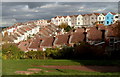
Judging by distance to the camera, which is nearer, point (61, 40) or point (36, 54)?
point (36, 54)

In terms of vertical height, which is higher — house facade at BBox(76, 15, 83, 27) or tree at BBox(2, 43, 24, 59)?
house facade at BBox(76, 15, 83, 27)

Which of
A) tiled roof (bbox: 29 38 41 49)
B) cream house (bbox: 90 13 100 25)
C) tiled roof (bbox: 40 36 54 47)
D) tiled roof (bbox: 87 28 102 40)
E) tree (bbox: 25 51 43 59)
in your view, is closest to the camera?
tree (bbox: 25 51 43 59)

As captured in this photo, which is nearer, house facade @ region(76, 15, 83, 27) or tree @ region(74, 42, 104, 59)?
tree @ region(74, 42, 104, 59)

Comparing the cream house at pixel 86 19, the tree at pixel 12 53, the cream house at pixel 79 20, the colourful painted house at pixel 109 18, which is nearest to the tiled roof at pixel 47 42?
the tree at pixel 12 53

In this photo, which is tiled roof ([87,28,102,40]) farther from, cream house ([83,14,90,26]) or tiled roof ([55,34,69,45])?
cream house ([83,14,90,26])

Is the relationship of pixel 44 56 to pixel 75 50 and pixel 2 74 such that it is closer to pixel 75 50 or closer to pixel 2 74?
pixel 75 50

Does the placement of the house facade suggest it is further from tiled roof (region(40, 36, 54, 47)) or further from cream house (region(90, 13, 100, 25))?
tiled roof (region(40, 36, 54, 47))

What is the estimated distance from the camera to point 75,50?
21.3m

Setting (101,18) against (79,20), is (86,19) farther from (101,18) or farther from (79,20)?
(101,18)

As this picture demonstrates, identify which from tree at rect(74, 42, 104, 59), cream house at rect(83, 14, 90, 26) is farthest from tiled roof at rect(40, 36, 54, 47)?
cream house at rect(83, 14, 90, 26)

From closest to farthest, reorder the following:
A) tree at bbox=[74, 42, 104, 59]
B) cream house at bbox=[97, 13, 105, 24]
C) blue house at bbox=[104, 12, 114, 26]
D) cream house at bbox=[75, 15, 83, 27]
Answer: tree at bbox=[74, 42, 104, 59] → blue house at bbox=[104, 12, 114, 26] → cream house at bbox=[97, 13, 105, 24] → cream house at bbox=[75, 15, 83, 27]

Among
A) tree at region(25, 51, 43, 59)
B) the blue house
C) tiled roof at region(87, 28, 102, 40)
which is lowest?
tree at region(25, 51, 43, 59)

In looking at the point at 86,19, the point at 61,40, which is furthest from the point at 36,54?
the point at 86,19

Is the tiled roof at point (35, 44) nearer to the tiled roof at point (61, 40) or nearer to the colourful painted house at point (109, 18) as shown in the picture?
the tiled roof at point (61, 40)
